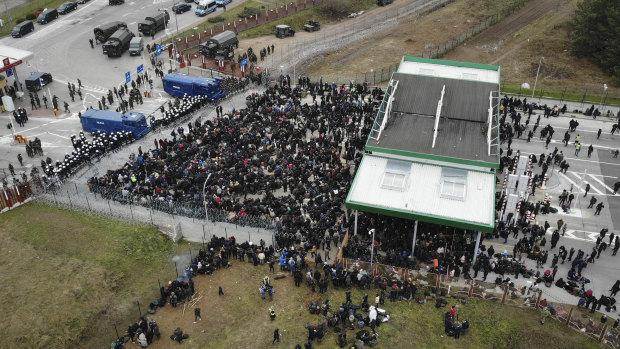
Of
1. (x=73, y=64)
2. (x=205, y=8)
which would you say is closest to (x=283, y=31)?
(x=205, y=8)

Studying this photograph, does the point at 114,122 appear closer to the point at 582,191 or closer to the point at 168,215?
the point at 168,215

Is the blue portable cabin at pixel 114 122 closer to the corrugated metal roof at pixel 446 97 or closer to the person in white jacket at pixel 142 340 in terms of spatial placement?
the corrugated metal roof at pixel 446 97

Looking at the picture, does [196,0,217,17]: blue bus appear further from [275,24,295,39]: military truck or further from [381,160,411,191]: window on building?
[381,160,411,191]: window on building

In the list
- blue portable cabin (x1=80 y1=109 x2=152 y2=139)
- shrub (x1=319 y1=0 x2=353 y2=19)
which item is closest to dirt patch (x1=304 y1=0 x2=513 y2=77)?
shrub (x1=319 y1=0 x2=353 y2=19)

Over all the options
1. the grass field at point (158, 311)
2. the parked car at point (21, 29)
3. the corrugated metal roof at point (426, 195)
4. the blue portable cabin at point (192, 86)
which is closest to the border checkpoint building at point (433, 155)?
the corrugated metal roof at point (426, 195)

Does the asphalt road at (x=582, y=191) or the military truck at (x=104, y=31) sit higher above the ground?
the military truck at (x=104, y=31)

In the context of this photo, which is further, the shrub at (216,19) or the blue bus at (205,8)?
the blue bus at (205,8)
